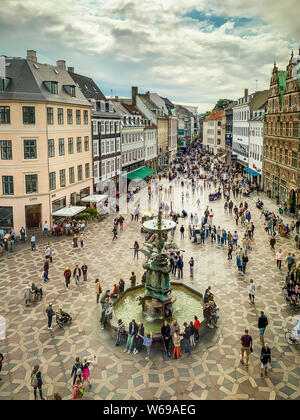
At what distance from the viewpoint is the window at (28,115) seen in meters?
29.5

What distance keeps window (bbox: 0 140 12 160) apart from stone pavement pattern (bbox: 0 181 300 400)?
370 inches

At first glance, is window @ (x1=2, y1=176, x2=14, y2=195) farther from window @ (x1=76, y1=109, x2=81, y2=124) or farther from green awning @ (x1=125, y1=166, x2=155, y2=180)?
green awning @ (x1=125, y1=166, x2=155, y2=180)

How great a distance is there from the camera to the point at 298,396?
1178 cm

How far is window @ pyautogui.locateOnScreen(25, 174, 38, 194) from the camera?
30.5m

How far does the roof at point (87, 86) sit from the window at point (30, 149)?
14767 millimetres

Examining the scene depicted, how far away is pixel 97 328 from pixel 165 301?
11.3ft

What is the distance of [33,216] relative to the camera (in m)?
31.5

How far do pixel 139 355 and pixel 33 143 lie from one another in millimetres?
22277

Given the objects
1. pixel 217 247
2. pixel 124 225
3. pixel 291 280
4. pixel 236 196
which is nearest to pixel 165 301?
pixel 291 280

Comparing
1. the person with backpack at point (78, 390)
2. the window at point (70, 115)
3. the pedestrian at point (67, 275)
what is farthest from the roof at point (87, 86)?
the person with backpack at point (78, 390)

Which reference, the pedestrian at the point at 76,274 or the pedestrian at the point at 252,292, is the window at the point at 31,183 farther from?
the pedestrian at the point at 252,292

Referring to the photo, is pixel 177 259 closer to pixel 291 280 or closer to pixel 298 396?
pixel 291 280

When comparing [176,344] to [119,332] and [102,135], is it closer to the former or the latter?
[119,332]

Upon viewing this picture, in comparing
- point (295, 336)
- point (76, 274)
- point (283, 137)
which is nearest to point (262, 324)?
point (295, 336)
